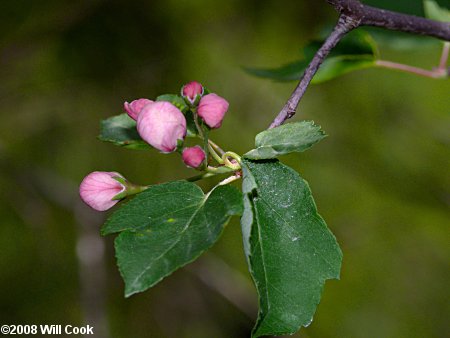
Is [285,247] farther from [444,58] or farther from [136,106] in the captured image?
[444,58]

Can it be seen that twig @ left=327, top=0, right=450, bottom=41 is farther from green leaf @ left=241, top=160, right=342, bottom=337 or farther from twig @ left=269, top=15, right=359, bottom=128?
green leaf @ left=241, top=160, right=342, bottom=337

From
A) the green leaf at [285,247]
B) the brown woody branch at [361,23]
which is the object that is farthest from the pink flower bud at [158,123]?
the brown woody branch at [361,23]

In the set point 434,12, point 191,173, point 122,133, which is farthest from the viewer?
point 191,173

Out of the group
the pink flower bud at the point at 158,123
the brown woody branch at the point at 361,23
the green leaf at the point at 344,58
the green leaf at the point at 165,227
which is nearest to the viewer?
the green leaf at the point at 165,227

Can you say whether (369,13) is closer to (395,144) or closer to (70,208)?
(395,144)

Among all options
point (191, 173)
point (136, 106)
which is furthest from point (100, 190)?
point (191, 173)

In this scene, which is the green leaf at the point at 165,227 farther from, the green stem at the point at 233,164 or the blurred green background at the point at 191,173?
the blurred green background at the point at 191,173

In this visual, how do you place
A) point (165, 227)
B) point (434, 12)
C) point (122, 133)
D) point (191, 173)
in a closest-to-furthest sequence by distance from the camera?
point (165, 227) → point (122, 133) → point (434, 12) → point (191, 173)
